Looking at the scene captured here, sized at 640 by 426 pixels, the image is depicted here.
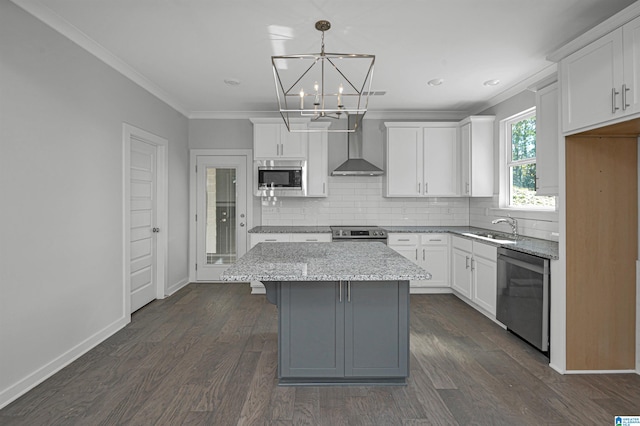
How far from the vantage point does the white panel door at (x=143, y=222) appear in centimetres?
412

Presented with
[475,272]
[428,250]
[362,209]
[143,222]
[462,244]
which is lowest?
[475,272]

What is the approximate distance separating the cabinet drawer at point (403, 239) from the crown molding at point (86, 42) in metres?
3.44

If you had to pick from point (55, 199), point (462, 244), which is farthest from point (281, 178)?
point (55, 199)

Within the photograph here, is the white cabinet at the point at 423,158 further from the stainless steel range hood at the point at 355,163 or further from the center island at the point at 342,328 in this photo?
the center island at the point at 342,328

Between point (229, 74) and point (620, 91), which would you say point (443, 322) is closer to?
point (620, 91)

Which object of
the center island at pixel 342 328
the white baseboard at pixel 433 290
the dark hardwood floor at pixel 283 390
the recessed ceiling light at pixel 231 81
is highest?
the recessed ceiling light at pixel 231 81

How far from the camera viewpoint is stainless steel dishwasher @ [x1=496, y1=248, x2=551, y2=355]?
2904mm

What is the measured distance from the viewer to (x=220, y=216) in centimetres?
559

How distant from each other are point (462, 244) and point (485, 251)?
2.05ft

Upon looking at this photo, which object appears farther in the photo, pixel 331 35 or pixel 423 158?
pixel 423 158

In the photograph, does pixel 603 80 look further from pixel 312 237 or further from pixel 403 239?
pixel 312 237

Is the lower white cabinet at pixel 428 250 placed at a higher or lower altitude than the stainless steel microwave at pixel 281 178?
lower

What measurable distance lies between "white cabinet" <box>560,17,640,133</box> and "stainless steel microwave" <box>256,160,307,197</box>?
323 cm

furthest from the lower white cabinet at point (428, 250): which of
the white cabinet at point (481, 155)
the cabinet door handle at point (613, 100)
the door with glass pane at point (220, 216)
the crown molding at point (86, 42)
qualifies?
the crown molding at point (86, 42)
